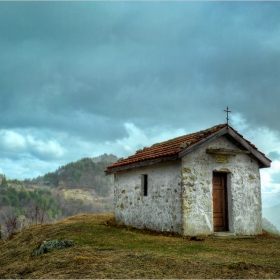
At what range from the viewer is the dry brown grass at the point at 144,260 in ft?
21.7

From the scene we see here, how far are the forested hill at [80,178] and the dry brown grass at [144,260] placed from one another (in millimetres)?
115774

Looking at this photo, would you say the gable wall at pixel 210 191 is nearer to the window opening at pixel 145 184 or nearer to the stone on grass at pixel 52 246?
the window opening at pixel 145 184

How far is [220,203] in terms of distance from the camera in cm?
1326

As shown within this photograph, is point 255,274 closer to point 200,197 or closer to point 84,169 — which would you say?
point 200,197

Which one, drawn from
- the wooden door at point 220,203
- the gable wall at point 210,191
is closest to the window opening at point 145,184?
the gable wall at point 210,191

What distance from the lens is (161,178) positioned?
13109 mm

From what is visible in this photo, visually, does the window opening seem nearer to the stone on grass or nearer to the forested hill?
the stone on grass

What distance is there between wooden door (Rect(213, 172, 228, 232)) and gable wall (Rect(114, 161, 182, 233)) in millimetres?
1866

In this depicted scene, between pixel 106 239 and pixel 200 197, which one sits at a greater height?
pixel 200 197

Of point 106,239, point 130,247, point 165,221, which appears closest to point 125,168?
point 165,221

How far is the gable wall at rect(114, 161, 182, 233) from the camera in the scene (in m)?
12.3

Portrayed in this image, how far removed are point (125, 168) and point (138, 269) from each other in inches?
343

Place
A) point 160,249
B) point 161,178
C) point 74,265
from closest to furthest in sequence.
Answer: point 74,265 < point 160,249 < point 161,178

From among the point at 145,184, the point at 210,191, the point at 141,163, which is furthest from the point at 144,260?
the point at 145,184
